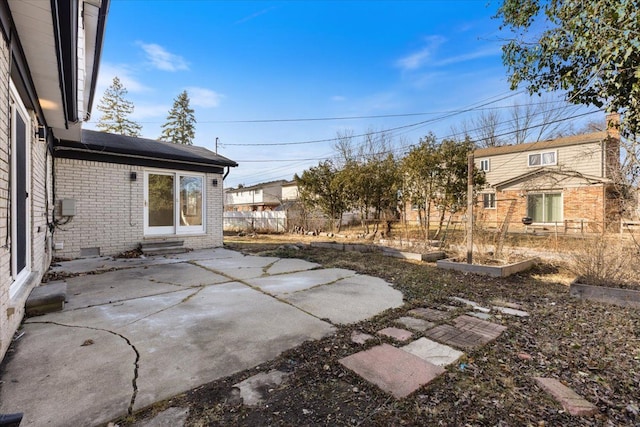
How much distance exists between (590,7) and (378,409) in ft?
14.3

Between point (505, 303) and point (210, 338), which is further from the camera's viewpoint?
point (505, 303)

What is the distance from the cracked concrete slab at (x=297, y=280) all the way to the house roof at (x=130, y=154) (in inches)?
192

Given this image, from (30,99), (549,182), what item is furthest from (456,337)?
(549,182)

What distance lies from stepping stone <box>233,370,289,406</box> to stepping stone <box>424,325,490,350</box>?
4.84 feet

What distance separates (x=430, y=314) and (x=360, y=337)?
110 cm

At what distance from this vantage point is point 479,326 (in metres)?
2.96

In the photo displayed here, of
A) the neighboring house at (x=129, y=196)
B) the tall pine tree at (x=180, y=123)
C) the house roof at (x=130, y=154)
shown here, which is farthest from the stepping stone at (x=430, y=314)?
the tall pine tree at (x=180, y=123)

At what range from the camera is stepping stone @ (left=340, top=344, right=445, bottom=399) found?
1898 mm

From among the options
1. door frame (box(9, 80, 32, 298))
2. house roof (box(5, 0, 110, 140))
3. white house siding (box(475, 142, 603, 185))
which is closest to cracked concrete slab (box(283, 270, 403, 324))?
door frame (box(9, 80, 32, 298))

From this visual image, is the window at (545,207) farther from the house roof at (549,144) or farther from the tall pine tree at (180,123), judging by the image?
the tall pine tree at (180,123)

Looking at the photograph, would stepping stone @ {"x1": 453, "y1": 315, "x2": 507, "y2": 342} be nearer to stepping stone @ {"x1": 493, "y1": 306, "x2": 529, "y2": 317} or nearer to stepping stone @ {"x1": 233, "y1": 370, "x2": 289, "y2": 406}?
stepping stone @ {"x1": 493, "y1": 306, "x2": 529, "y2": 317}

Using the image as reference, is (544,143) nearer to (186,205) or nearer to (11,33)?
(186,205)

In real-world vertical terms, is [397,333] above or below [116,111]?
below

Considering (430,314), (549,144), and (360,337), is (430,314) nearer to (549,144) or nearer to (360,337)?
(360,337)
